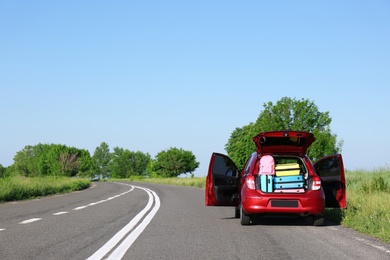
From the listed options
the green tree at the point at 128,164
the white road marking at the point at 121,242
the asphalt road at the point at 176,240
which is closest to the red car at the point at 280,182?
the asphalt road at the point at 176,240

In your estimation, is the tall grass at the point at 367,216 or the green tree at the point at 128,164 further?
the green tree at the point at 128,164

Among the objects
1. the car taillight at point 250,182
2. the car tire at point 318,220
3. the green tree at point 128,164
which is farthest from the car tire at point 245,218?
the green tree at point 128,164

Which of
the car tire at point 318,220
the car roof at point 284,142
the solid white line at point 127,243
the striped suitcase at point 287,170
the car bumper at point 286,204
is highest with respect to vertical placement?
the car roof at point 284,142

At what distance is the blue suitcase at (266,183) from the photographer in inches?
428

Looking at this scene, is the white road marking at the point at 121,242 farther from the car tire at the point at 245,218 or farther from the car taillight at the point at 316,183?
the car taillight at the point at 316,183

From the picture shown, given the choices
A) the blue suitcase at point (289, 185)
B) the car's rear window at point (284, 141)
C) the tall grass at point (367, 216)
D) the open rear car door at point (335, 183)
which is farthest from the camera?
the open rear car door at point (335, 183)

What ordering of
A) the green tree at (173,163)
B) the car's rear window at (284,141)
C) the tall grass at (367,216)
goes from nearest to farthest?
the tall grass at (367,216) < the car's rear window at (284,141) < the green tree at (173,163)

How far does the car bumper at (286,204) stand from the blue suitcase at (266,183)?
154mm

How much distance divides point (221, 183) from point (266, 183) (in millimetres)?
1691

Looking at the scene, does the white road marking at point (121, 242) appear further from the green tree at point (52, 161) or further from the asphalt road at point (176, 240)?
the green tree at point (52, 161)

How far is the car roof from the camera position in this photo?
11211 mm

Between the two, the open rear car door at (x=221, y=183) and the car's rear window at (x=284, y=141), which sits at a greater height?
the car's rear window at (x=284, y=141)

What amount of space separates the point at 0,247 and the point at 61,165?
98.7 meters

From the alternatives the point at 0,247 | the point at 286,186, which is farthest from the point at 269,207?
the point at 0,247
